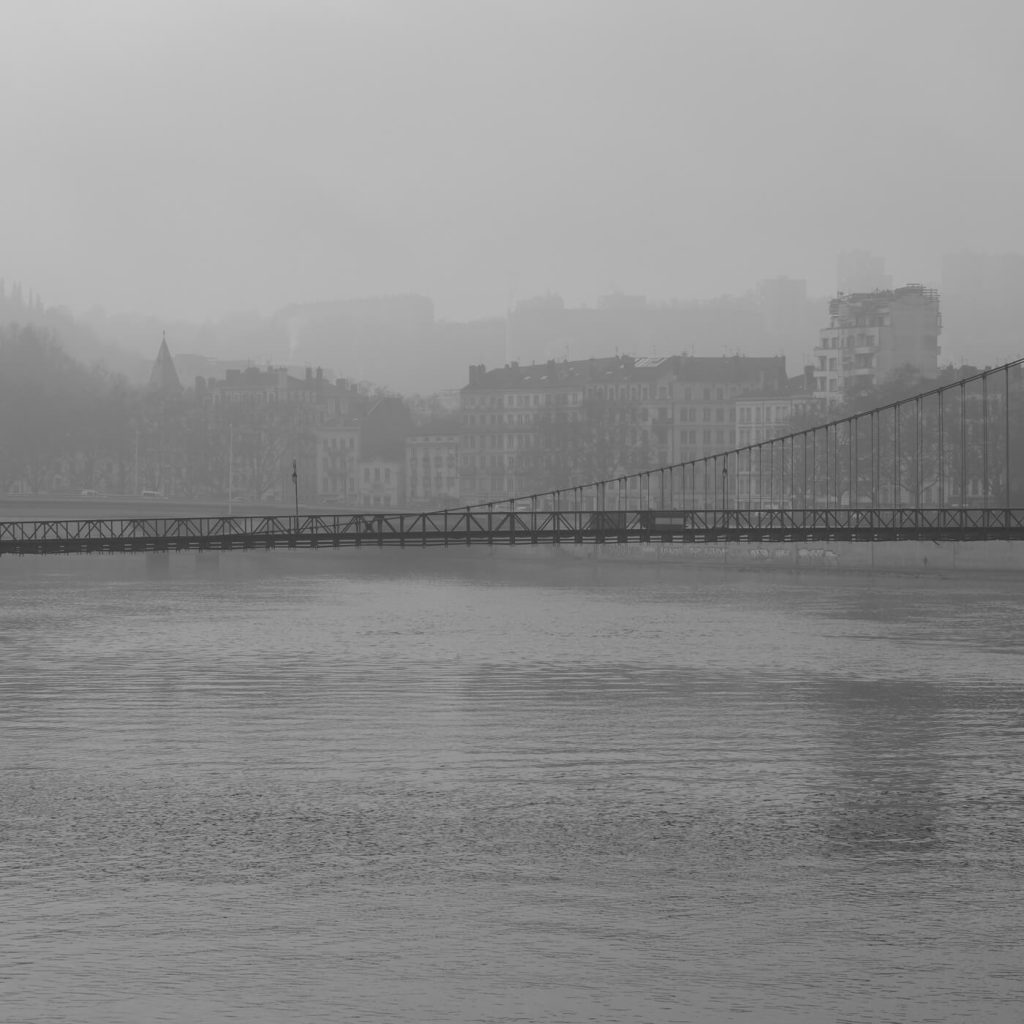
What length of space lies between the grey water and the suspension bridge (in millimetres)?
23336

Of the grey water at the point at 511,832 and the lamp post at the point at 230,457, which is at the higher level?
the lamp post at the point at 230,457

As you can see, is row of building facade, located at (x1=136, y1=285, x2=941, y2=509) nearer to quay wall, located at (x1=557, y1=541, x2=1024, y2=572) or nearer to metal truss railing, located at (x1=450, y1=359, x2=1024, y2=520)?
metal truss railing, located at (x1=450, y1=359, x2=1024, y2=520)

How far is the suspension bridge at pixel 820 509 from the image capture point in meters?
76.9

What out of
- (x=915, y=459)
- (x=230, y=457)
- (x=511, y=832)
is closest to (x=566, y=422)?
(x=230, y=457)

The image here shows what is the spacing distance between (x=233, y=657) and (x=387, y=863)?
28728mm

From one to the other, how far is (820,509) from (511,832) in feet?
197

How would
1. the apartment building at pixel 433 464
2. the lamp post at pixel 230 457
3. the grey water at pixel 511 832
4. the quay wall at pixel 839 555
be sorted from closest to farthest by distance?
the grey water at pixel 511 832
the quay wall at pixel 839 555
the lamp post at pixel 230 457
the apartment building at pixel 433 464

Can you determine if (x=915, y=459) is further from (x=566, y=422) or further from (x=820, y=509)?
(x=566, y=422)

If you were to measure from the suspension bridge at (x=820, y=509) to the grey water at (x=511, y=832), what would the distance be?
23.3 metres

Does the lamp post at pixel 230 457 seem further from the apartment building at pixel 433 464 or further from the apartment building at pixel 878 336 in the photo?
the apartment building at pixel 878 336

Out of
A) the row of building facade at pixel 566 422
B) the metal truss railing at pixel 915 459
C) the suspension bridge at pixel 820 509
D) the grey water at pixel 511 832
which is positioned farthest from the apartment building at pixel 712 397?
the grey water at pixel 511 832

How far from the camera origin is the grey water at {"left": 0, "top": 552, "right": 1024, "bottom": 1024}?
17.0 meters

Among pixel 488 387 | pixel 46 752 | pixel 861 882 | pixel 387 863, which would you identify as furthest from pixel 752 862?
pixel 488 387

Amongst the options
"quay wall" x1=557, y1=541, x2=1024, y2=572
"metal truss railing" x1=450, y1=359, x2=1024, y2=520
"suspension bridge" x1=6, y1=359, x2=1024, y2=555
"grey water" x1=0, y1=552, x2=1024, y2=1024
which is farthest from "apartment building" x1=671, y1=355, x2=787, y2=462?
"grey water" x1=0, y1=552, x2=1024, y2=1024
